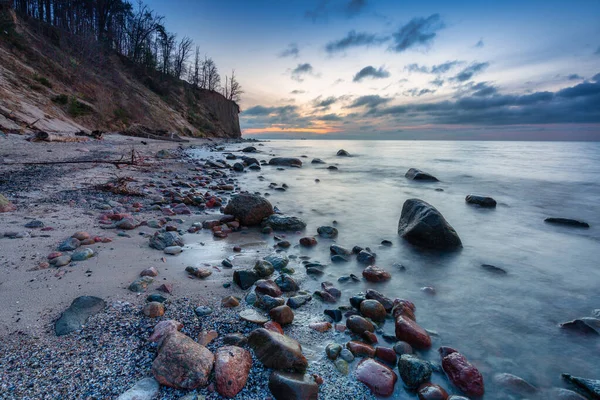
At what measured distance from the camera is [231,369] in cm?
160

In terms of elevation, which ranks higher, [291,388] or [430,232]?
[430,232]

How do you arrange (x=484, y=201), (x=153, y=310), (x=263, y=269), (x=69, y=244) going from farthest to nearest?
(x=484, y=201), (x=263, y=269), (x=69, y=244), (x=153, y=310)

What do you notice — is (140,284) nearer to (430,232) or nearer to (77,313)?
(77,313)

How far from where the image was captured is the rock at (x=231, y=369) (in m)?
1.53

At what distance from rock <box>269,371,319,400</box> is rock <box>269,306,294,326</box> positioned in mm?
610

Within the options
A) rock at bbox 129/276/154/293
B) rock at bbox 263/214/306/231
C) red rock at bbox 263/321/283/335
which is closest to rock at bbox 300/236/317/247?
rock at bbox 263/214/306/231

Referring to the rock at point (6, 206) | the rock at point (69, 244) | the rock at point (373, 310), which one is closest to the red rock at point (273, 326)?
the rock at point (373, 310)

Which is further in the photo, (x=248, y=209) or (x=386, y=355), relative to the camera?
(x=248, y=209)

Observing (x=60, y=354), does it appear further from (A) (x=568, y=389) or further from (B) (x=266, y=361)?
(A) (x=568, y=389)

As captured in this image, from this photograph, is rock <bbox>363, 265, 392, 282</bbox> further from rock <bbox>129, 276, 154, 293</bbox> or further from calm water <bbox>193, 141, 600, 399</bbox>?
rock <bbox>129, 276, 154, 293</bbox>

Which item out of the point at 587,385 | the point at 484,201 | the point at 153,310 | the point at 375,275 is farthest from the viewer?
the point at 484,201

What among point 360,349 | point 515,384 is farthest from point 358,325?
point 515,384

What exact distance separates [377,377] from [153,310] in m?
1.61

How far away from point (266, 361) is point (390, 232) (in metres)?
3.87
